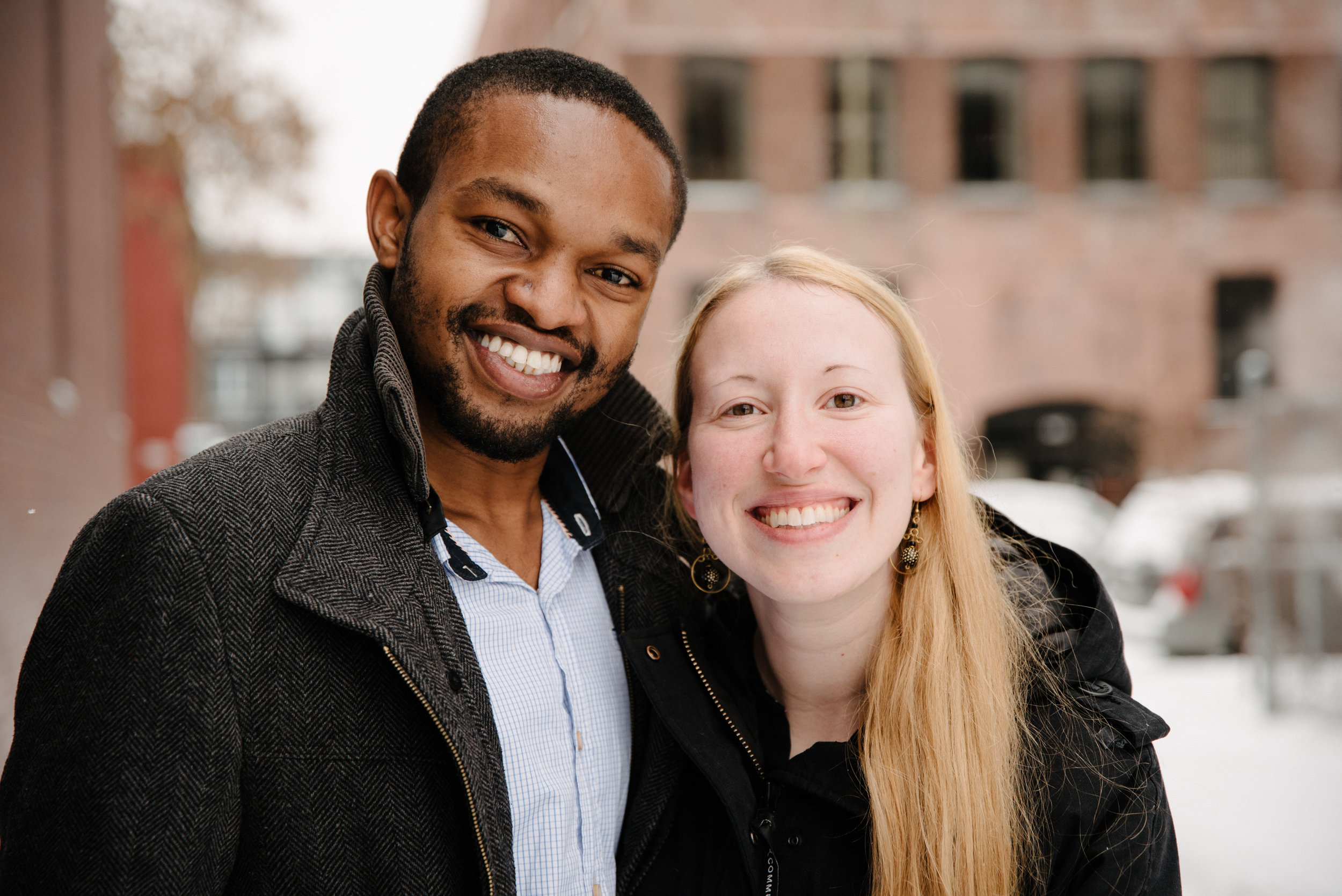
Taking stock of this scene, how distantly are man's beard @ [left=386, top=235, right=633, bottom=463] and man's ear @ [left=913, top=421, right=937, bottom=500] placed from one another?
2.39 ft

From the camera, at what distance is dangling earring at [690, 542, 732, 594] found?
224cm

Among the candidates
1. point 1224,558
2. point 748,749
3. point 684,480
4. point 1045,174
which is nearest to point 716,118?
point 1045,174

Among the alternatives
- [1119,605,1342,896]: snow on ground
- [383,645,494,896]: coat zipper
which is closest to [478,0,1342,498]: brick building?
[1119,605,1342,896]: snow on ground

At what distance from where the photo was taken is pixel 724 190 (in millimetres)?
15750

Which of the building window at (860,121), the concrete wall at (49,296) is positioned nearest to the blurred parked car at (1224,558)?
the concrete wall at (49,296)

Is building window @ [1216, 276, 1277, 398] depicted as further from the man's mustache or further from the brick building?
the man's mustache

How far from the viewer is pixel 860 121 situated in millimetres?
15844

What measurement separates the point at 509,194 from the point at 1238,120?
59.0ft

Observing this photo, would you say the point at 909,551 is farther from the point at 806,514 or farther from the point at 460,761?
the point at 460,761

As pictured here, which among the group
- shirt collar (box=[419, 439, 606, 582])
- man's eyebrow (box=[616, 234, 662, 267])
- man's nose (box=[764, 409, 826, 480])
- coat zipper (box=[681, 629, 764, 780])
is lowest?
coat zipper (box=[681, 629, 764, 780])

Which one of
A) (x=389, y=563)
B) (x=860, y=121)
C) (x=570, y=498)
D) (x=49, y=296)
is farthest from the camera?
(x=860, y=121)

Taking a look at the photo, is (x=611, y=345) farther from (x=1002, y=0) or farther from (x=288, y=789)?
(x=1002, y=0)

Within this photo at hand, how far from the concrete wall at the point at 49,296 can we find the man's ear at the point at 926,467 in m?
3.68

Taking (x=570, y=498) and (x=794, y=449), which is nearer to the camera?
(x=794, y=449)
